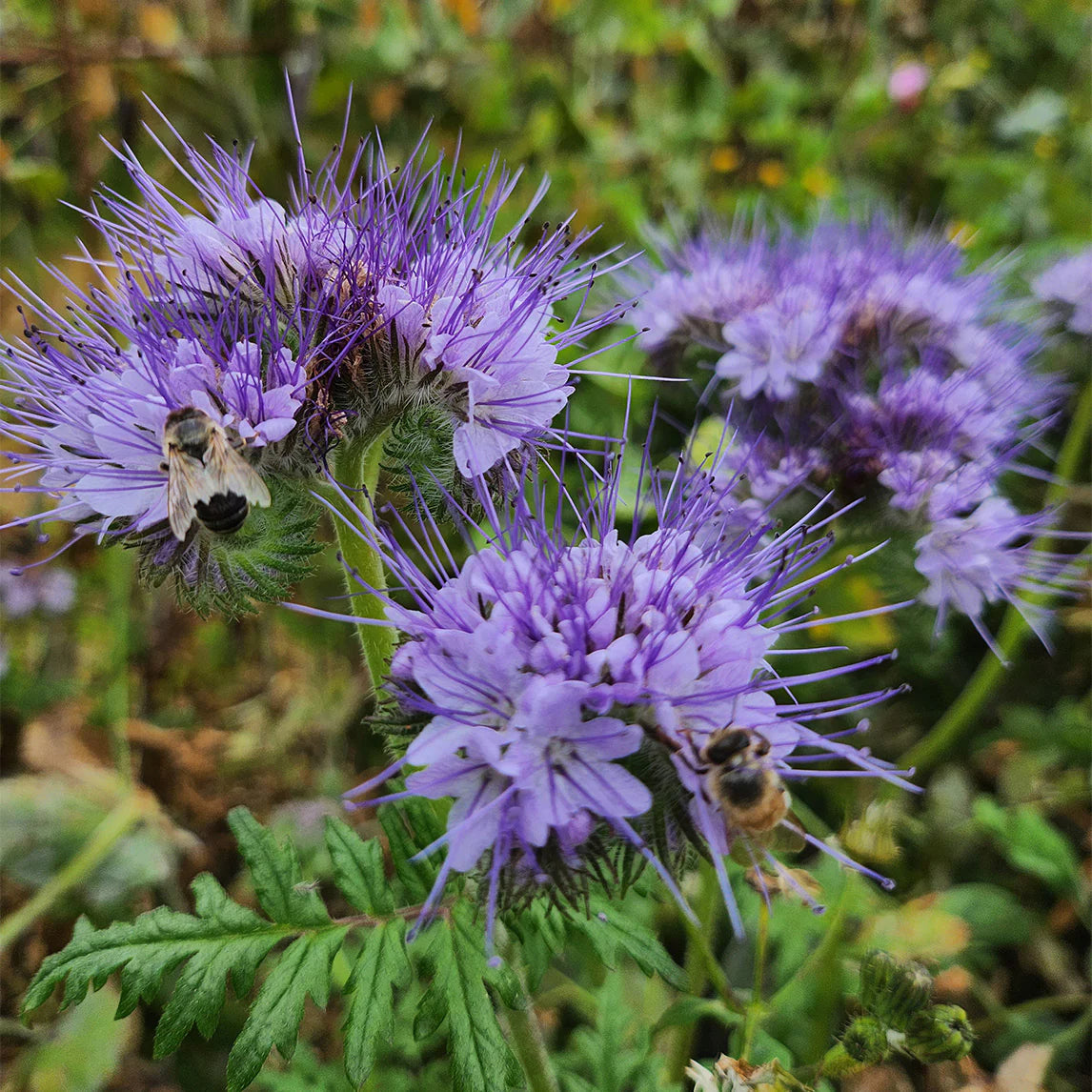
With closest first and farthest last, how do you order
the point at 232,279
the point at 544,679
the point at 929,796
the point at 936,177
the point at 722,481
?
the point at 544,679
the point at 232,279
the point at 722,481
the point at 929,796
the point at 936,177

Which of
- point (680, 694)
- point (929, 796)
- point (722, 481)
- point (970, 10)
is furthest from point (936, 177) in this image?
point (680, 694)

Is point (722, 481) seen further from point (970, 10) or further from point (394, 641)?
point (970, 10)

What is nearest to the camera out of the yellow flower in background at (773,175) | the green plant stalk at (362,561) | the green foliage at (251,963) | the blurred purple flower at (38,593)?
the green foliage at (251,963)

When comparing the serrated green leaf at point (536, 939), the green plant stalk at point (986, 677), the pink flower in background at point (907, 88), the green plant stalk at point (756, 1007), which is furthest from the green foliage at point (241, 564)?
the pink flower in background at point (907, 88)

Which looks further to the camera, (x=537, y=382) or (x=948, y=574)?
(x=948, y=574)

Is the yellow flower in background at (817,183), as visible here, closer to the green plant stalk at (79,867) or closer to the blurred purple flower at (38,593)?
the blurred purple flower at (38,593)
